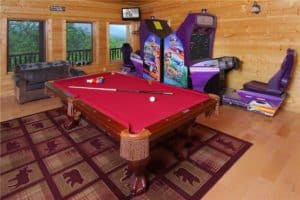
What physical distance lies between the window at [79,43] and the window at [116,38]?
65 cm

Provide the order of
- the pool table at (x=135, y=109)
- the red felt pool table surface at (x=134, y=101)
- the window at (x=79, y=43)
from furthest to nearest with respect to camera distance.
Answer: the window at (x=79, y=43) < the red felt pool table surface at (x=134, y=101) < the pool table at (x=135, y=109)

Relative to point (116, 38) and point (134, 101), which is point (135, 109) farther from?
point (116, 38)

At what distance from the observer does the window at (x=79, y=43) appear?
18.0 ft

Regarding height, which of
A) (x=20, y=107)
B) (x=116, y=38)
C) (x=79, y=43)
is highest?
(x=116, y=38)

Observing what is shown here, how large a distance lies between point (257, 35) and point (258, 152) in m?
2.60

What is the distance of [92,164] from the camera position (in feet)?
7.43

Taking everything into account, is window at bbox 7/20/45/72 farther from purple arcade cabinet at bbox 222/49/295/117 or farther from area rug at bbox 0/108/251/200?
purple arcade cabinet at bbox 222/49/295/117

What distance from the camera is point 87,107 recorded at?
2.00m

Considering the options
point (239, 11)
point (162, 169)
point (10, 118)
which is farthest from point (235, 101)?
point (10, 118)

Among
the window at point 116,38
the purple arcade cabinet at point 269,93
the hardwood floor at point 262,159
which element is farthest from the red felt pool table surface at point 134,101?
the window at point 116,38

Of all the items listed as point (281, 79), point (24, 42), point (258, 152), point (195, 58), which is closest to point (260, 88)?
point (281, 79)

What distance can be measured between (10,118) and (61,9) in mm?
2875

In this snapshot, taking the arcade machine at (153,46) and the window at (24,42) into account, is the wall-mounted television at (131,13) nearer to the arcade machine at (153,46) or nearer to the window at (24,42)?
the arcade machine at (153,46)

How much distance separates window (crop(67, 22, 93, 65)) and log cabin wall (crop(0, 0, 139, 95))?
0.15 m
